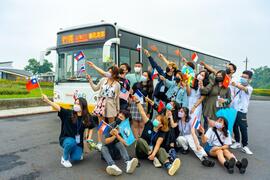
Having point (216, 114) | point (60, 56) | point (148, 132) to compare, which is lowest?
point (148, 132)

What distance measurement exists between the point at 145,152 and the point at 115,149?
567mm

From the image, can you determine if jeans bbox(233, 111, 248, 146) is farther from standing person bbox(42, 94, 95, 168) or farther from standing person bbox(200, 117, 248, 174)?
standing person bbox(42, 94, 95, 168)

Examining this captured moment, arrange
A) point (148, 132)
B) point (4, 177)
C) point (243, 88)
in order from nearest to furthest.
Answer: point (4, 177) < point (148, 132) < point (243, 88)

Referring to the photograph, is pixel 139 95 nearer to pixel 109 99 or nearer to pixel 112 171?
pixel 109 99

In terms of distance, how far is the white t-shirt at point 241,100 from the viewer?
4.65 metres

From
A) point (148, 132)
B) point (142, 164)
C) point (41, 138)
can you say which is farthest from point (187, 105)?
point (41, 138)

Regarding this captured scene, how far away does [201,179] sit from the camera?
3.32 metres

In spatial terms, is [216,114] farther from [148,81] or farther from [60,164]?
[60,164]

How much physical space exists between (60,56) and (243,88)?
539 centimetres

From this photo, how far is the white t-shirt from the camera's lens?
4.65m

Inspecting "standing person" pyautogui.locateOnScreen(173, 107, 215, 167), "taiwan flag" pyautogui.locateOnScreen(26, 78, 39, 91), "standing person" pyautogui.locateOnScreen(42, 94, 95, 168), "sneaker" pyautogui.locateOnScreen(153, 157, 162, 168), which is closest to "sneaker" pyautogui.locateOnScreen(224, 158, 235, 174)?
"standing person" pyautogui.locateOnScreen(173, 107, 215, 167)

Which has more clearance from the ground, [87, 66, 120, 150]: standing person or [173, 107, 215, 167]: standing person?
[87, 66, 120, 150]: standing person

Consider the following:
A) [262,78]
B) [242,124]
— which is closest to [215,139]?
[242,124]

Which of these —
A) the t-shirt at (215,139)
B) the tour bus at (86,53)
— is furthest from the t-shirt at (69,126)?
the t-shirt at (215,139)
